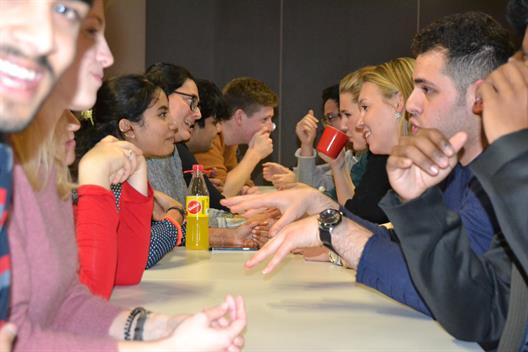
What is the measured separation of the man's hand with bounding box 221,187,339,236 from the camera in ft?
6.25

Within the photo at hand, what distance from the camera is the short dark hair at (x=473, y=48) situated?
74.3 inches

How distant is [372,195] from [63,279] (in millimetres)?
1606

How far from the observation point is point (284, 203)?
197cm

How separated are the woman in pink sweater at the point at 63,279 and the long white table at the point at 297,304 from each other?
0.71ft

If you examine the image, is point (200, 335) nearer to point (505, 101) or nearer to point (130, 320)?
point (130, 320)

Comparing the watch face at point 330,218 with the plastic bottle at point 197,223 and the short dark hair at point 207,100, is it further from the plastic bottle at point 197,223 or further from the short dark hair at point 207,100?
the short dark hair at point 207,100

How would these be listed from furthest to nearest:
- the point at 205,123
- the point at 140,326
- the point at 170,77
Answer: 1. the point at 205,123
2. the point at 170,77
3. the point at 140,326

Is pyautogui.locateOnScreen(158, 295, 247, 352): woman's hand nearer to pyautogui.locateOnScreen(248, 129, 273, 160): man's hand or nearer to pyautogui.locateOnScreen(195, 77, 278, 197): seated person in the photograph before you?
pyautogui.locateOnScreen(248, 129, 273, 160): man's hand

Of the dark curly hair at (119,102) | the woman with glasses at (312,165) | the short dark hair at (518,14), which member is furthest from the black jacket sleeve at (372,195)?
the short dark hair at (518,14)

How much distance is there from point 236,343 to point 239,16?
5.10m

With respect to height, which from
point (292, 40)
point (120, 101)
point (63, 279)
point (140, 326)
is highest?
point (292, 40)

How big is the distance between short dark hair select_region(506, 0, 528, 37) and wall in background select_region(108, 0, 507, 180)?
4493 millimetres

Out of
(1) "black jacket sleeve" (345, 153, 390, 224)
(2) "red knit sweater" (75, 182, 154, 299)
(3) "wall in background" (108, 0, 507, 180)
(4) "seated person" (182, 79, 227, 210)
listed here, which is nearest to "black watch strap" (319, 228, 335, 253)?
(2) "red knit sweater" (75, 182, 154, 299)

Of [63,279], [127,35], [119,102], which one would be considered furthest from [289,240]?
[127,35]
